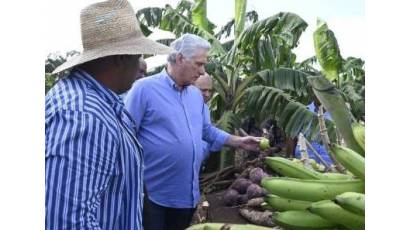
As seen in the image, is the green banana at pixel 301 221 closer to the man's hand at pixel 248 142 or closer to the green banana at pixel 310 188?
the green banana at pixel 310 188

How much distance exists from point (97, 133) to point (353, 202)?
2.06 feet

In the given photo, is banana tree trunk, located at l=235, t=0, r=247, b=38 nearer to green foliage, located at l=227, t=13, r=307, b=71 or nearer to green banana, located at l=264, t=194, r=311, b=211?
green foliage, located at l=227, t=13, r=307, b=71

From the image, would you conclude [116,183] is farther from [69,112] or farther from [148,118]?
[148,118]

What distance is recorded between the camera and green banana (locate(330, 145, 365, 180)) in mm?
1218

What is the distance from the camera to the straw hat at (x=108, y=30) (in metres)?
1.52

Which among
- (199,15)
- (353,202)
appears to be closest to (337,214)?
(353,202)

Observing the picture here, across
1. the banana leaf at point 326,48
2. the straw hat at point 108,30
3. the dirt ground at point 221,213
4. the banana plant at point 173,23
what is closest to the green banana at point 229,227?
the straw hat at point 108,30

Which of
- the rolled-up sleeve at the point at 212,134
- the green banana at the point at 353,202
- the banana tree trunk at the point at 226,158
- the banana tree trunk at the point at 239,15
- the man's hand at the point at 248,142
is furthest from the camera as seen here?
the banana tree trunk at the point at 239,15

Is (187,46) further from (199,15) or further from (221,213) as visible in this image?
(199,15)

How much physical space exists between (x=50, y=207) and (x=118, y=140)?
24cm

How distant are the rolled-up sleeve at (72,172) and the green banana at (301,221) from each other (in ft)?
1.58

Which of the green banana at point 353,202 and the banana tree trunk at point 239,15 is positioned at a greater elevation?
the banana tree trunk at point 239,15
